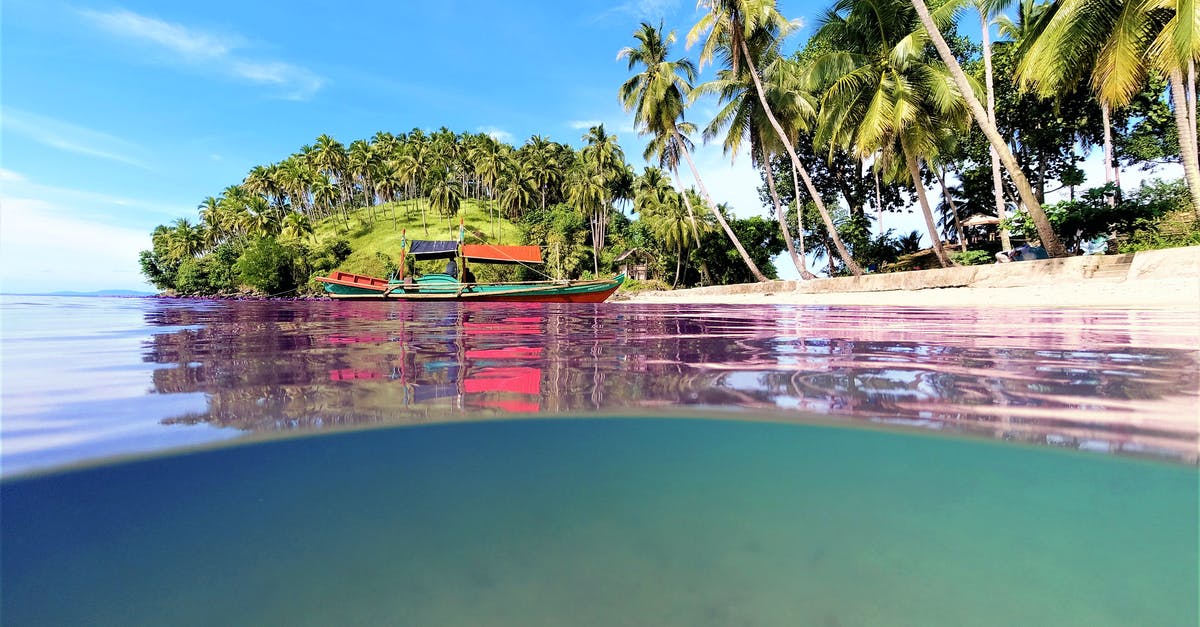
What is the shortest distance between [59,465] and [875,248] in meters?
29.2

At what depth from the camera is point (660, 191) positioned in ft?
125

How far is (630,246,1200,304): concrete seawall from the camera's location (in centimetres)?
772

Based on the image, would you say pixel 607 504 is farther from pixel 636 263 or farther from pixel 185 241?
pixel 185 241

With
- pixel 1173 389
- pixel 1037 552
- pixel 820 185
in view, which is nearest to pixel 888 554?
pixel 1037 552

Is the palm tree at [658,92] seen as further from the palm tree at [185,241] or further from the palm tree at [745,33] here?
the palm tree at [185,241]

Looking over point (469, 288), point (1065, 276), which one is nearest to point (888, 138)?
point (1065, 276)

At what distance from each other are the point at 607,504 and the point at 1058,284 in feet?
38.6

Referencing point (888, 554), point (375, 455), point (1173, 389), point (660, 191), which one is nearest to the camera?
point (888, 554)

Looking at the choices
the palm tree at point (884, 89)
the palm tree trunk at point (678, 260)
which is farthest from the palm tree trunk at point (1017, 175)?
the palm tree trunk at point (678, 260)

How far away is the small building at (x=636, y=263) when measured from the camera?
4138 cm

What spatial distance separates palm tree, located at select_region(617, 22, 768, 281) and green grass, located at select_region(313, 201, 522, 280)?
3276 centimetres

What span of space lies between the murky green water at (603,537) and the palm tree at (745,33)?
1742 cm

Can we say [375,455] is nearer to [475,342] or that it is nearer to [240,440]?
[240,440]

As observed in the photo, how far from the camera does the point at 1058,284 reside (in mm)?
9281
